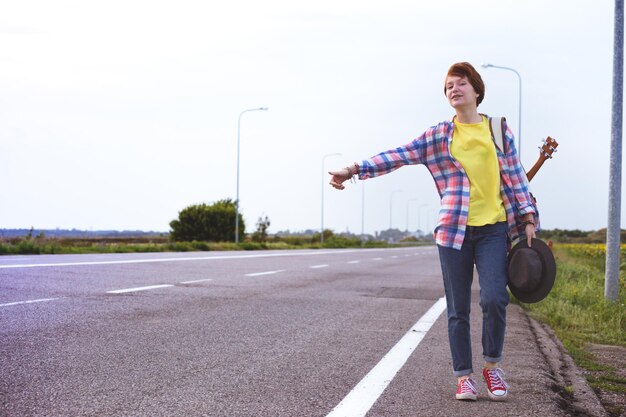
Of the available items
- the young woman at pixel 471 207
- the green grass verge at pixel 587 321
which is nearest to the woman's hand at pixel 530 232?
the young woman at pixel 471 207

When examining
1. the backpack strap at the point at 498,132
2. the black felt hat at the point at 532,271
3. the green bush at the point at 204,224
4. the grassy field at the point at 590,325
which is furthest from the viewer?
the green bush at the point at 204,224

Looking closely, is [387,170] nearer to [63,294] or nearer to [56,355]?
[56,355]

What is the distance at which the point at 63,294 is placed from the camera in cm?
935

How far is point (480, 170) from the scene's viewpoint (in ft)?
14.9

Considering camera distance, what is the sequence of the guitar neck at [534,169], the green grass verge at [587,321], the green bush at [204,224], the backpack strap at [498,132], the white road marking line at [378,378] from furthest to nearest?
1. the green bush at [204,224]
2. the green grass verge at [587,321]
3. the guitar neck at [534,169]
4. the backpack strap at [498,132]
5. the white road marking line at [378,378]

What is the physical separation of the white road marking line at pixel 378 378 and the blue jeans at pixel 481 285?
558mm

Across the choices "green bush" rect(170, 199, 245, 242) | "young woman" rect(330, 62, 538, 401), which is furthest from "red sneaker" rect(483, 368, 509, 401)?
"green bush" rect(170, 199, 245, 242)

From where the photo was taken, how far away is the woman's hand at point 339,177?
4.64 meters

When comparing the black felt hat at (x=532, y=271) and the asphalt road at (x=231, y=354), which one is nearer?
the asphalt road at (x=231, y=354)

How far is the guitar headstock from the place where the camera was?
16.5ft

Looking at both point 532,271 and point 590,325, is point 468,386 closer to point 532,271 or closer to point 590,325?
point 532,271

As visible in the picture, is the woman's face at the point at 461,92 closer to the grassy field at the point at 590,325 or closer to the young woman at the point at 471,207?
the young woman at the point at 471,207

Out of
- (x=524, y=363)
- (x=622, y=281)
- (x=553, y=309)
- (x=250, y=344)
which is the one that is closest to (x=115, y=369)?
(x=250, y=344)

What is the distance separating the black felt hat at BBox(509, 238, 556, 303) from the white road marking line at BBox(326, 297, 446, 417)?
3.46 feet
